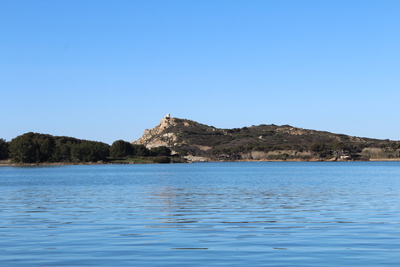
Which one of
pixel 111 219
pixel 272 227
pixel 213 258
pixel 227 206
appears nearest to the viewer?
pixel 213 258

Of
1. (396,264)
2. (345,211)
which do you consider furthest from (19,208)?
(396,264)

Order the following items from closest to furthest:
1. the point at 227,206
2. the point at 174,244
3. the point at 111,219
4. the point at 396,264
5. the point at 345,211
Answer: the point at 396,264 < the point at 174,244 < the point at 111,219 < the point at 345,211 < the point at 227,206

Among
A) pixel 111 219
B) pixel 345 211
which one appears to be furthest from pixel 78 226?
pixel 345 211

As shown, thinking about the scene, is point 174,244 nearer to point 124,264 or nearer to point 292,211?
point 124,264

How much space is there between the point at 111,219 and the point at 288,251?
15062 mm

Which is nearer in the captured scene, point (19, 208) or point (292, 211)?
point (292, 211)

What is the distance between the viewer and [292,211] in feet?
123

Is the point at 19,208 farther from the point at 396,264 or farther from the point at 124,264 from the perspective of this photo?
the point at 396,264

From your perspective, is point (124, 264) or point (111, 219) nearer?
point (124, 264)

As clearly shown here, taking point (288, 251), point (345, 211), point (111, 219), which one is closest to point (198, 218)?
point (111, 219)

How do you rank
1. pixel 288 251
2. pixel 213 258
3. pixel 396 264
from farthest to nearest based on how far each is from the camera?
pixel 288 251 → pixel 213 258 → pixel 396 264

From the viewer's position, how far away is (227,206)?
41812 millimetres

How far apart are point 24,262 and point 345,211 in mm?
23403

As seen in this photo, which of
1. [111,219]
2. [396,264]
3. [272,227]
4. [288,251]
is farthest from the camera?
[111,219]
